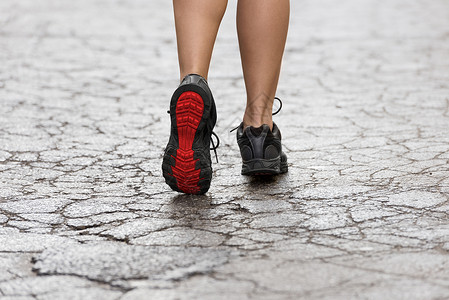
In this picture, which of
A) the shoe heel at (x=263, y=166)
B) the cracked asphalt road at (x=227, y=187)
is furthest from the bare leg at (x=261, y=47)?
the cracked asphalt road at (x=227, y=187)

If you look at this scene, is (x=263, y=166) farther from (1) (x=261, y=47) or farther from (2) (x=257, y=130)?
(1) (x=261, y=47)

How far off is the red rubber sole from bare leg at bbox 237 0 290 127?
0.38 meters

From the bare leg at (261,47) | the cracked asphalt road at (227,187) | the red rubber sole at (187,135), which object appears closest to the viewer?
the cracked asphalt road at (227,187)

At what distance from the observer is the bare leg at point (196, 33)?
7.03ft

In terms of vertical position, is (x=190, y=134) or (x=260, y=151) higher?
(x=190, y=134)

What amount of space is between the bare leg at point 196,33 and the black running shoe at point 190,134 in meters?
0.06

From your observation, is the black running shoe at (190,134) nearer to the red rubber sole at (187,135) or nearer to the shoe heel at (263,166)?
the red rubber sole at (187,135)

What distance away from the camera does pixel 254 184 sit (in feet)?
7.74

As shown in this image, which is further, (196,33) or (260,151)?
(260,151)

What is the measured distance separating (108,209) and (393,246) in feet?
2.67

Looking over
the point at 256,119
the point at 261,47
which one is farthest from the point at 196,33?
the point at 256,119

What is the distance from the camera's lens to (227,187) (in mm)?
2330

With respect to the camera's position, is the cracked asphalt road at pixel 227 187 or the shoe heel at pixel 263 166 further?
the shoe heel at pixel 263 166

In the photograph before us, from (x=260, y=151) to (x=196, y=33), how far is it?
45 centimetres
